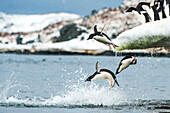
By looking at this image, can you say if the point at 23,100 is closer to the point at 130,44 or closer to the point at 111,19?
the point at 130,44

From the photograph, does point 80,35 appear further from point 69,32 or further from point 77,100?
point 77,100

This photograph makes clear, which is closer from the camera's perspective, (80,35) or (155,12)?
(155,12)

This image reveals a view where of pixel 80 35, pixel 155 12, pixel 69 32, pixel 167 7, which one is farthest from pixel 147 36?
A: pixel 69 32

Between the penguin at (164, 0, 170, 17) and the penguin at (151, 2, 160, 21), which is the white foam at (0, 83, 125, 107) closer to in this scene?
the penguin at (151, 2, 160, 21)

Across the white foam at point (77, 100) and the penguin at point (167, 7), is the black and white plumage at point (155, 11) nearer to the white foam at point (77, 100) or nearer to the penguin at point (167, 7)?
the penguin at point (167, 7)

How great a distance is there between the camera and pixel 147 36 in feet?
27.8

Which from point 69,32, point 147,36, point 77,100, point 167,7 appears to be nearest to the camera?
point 147,36

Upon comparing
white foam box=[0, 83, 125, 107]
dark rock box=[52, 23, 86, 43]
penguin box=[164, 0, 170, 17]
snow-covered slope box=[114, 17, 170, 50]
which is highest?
dark rock box=[52, 23, 86, 43]

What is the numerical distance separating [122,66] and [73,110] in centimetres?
210

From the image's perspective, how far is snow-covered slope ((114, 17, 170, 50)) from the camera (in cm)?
828

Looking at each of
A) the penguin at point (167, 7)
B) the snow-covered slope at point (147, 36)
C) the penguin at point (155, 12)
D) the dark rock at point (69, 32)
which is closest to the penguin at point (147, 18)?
the penguin at point (155, 12)

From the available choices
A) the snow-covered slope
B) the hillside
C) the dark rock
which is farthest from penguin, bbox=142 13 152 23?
the dark rock

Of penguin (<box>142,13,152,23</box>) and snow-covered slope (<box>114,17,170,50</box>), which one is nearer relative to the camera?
snow-covered slope (<box>114,17,170,50</box>)

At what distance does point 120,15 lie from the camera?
372 feet
